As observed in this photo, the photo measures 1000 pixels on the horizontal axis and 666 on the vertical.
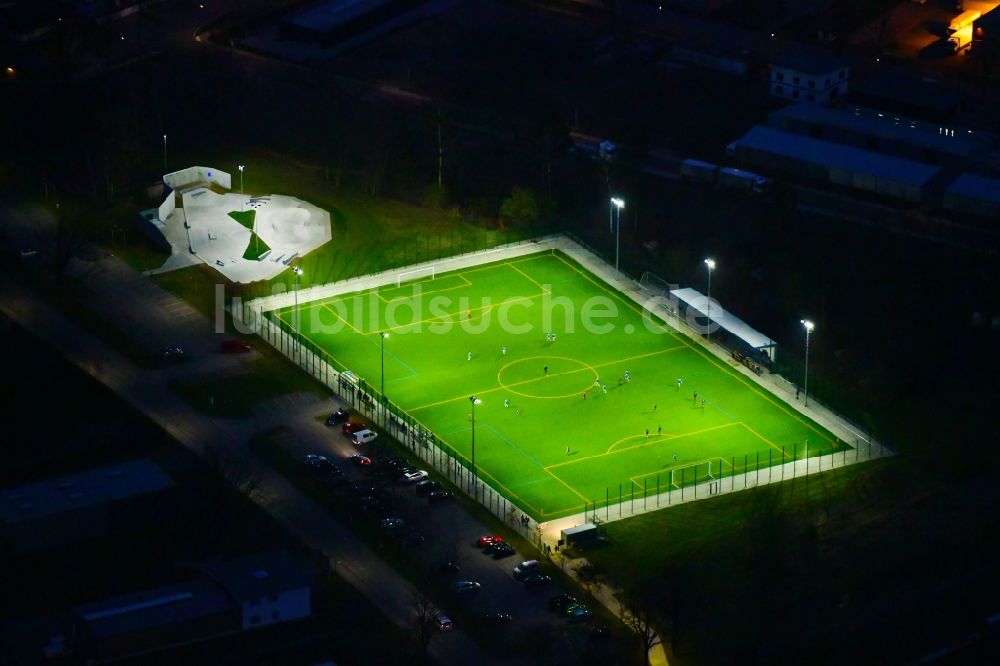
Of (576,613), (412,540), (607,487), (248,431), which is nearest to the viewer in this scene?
(576,613)

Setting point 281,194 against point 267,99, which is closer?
point 281,194

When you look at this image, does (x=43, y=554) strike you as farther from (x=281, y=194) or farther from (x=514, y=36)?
Result: (x=514, y=36)

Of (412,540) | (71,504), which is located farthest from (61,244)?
(412,540)

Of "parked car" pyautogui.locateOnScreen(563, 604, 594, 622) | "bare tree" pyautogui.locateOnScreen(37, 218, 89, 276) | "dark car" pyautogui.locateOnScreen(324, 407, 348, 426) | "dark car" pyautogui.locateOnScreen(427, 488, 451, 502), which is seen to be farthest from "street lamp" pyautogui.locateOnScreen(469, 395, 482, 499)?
"bare tree" pyautogui.locateOnScreen(37, 218, 89, 276)

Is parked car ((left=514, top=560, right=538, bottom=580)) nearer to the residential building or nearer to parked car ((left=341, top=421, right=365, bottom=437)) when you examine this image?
the residential building

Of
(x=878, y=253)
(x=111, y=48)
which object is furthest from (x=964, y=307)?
(x=111, y=48)

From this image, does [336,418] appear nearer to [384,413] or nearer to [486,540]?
[384,413]
